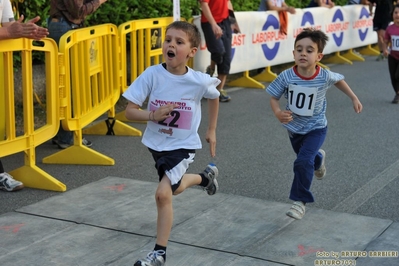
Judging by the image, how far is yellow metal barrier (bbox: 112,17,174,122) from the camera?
336 inches

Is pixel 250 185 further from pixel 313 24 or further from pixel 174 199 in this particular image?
pixel 313 24

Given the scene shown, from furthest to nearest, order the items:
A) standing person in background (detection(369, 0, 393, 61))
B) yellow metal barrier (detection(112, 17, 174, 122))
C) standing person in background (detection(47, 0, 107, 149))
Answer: standing person in background (detection(369, 0, 393, 61)), yellow metal barrier (detection(112, 17, 174, 122)), standing person in background (detection(47, 0, 107, 149))

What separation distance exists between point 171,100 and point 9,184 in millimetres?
2156

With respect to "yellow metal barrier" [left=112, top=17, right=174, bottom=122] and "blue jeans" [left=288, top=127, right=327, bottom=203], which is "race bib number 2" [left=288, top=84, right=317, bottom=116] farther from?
"yellow metal barrier" [left=112, top=17, right=174, bottom=122]

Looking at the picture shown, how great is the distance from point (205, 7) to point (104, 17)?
1431mm

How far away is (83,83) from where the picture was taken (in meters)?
7.08

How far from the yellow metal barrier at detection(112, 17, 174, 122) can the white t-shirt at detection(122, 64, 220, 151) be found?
3661 millimetres

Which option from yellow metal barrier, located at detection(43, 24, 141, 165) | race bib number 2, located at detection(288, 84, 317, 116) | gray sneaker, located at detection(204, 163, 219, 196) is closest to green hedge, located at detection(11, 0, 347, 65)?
yellow metal barrier, located at detection(43, 24, 141, 165)

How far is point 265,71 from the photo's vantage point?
13172mm

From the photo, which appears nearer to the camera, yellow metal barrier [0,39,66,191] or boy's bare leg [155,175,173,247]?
boy's bare leg [155,175,173,247]

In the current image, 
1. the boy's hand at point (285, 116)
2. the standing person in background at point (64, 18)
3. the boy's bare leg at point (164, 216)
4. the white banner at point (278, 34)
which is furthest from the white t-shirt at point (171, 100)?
the white banner at point (278, 34)

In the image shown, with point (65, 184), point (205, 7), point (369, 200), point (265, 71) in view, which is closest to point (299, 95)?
point (369, 200)

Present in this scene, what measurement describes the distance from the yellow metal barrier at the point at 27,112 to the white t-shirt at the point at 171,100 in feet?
5.33

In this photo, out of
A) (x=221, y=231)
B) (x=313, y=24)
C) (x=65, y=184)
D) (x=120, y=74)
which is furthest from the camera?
(x=313, y=24)
